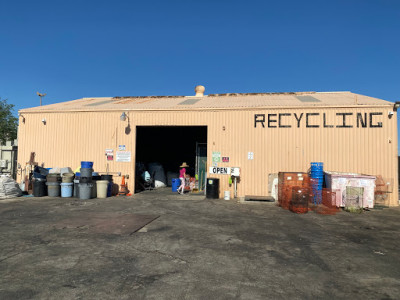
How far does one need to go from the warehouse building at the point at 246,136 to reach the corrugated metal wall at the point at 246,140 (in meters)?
0.04

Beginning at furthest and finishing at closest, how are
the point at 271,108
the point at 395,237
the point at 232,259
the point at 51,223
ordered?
the point at 271,108 < the point at 51,223 < the point at 395,237 < the point at 232,259

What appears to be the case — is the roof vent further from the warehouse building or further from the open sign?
the open sign

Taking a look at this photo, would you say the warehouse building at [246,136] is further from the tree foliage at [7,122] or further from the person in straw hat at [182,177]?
the tree foliage at [7,122]

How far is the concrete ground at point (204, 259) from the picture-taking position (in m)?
3.29

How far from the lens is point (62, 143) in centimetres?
1405

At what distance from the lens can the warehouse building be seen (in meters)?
11.5

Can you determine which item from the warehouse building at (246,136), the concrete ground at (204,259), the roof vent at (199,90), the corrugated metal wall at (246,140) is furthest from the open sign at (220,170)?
the roof vent at (199,90)

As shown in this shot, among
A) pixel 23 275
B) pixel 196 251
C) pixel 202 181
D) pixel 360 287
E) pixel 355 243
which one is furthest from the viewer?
pixel 202 181

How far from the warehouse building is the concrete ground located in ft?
14.7

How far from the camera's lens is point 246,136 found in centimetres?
1260

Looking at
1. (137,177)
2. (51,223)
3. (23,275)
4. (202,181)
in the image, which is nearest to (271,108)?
(202,181)

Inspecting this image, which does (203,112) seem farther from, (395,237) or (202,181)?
(395,237)

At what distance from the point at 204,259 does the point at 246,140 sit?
881 centimetres

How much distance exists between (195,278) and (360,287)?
2.28m
